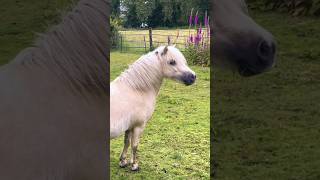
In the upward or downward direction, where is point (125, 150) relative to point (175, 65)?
downward

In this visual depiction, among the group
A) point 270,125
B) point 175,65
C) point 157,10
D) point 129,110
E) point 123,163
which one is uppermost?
point 157,10

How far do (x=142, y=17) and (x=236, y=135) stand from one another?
1.19m

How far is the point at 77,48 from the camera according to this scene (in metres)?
1.18

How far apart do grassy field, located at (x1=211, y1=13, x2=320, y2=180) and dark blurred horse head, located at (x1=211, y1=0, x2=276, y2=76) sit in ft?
0.34

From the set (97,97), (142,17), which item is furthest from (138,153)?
(142,17)

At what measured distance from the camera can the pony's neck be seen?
4.24ft

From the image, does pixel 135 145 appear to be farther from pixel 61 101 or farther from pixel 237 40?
pixel 237 40

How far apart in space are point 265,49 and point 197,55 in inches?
7.0

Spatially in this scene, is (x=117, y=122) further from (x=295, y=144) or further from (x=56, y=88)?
(x=295, y=144)

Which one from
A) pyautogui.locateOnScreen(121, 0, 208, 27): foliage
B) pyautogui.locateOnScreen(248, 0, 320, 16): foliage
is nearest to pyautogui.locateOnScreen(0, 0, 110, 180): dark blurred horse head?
pyautogui.locateOnScreen(121, 0, 208, 27): foliage

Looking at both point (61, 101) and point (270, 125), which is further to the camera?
point (270, 125)

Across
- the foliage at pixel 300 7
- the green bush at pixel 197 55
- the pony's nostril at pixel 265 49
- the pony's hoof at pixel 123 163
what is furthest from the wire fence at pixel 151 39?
the foliage at pixel 300 7

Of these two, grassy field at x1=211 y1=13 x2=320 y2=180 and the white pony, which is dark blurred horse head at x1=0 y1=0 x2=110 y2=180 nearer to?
the white pony

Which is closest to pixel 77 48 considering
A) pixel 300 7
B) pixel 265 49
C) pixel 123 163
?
pixel 123 163
